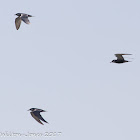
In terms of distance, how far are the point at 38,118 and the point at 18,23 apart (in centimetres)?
1470

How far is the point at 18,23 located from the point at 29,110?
1312 centimetres

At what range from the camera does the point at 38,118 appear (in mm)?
69000

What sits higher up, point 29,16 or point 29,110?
point 29,16

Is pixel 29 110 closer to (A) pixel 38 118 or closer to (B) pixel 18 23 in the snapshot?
(A) pixel 38 118

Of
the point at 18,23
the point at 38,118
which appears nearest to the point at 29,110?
the point at 38,118

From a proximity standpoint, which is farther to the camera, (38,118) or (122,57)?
(122,57)

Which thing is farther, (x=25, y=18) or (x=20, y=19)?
(x=20, y=19)

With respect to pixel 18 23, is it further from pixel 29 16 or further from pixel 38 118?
pixel 38 118

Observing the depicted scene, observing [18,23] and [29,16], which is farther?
[18,23]

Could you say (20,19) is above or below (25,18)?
above

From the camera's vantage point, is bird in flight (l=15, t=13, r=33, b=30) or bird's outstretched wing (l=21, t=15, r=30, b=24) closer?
bird's outstretched wing (l=21, t=15, r=30, b=24)

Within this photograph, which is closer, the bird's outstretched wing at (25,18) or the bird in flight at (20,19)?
the bird's outstretched wing at (25,18)

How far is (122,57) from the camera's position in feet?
250

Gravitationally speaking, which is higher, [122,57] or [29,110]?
[122,57]
